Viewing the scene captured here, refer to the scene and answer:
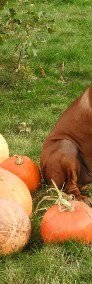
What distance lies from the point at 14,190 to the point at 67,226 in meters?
0.68

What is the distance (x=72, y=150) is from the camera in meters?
5.00

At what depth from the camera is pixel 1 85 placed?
855 centimetres

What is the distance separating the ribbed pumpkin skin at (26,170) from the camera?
493 centimetres

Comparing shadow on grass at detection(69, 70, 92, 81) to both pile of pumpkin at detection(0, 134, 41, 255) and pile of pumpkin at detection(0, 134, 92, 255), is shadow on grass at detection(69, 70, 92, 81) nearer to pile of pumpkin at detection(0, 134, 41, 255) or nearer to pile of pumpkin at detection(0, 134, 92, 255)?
pile of pumpkin at detection(0, 134, 41, 255)

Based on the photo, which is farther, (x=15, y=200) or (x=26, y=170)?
(x=26, y=170)

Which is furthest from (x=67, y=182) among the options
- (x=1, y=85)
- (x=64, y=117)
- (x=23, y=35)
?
(x=23, y=35)

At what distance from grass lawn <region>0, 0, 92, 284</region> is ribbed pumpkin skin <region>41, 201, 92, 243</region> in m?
0.06

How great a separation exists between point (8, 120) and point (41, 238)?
3.48 meters

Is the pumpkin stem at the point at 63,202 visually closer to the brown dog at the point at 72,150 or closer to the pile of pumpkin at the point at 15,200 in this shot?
the pile of pumpkin at the point at 15,200

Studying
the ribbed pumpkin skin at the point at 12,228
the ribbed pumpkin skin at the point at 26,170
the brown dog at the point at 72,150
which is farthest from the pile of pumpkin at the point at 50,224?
the brown dog at the point at 72,150

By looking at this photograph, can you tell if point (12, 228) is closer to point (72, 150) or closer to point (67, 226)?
point (67, 226)

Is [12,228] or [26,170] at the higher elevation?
[12,228]

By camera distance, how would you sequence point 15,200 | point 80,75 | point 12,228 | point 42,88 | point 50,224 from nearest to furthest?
point 12,228, point 50,224, point 15,200, point 42,88, point 80,75

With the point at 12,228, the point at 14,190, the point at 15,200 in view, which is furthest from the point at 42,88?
the point at 12,228
